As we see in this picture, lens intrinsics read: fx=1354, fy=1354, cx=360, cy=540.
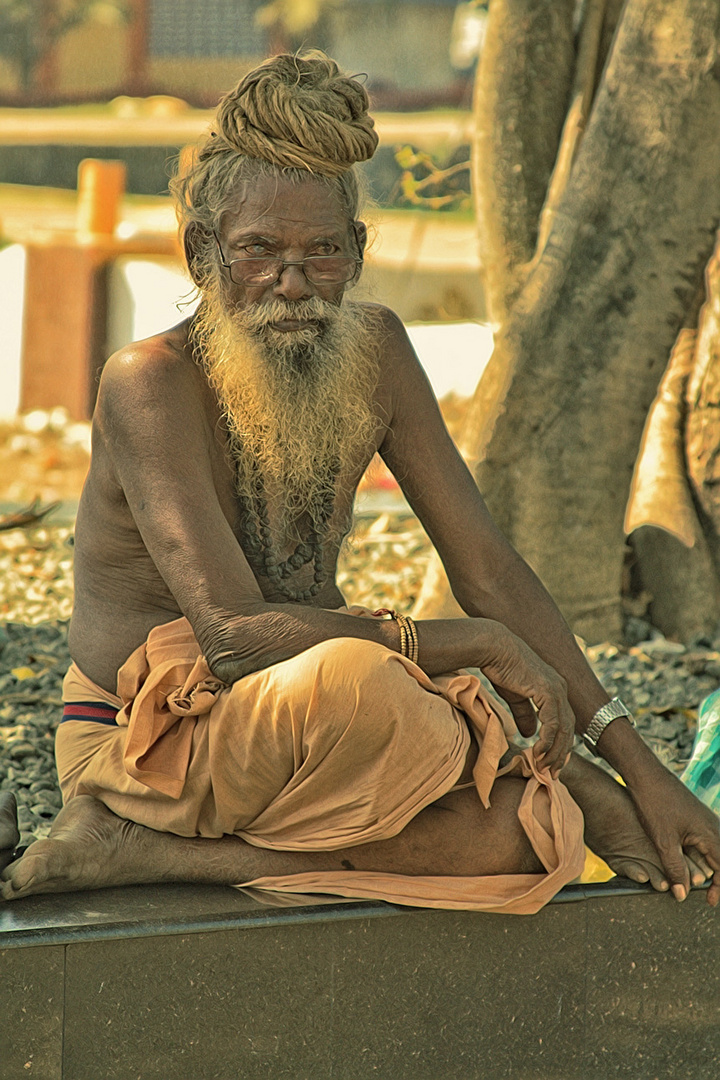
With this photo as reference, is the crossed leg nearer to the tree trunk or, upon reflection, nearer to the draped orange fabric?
the draped orange fabric

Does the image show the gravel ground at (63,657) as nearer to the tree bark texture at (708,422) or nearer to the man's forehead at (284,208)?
the tree bark texture at (708,422)

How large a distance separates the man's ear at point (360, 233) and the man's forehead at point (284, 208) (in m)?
0.11

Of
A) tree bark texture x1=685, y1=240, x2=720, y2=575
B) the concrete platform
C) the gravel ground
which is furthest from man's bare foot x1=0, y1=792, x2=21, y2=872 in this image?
tree bark texture x1=685, y1=240, x2=720, y2=575

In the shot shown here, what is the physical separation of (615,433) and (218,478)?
2411 mm

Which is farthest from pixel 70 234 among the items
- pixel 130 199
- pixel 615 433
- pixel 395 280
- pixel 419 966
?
pixel 419 966

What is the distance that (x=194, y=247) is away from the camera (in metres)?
3.05

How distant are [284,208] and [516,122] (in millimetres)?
3451

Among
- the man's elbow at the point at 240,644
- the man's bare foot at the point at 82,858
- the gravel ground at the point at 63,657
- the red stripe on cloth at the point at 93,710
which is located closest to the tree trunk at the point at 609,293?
the gravel ground at the point at 63,657

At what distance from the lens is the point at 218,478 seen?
3035 mm

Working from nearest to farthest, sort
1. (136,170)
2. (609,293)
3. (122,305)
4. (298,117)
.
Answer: (298,117) → (609,293) → (122,305) → (136,170)

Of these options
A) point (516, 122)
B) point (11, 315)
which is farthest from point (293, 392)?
point (11, 315)

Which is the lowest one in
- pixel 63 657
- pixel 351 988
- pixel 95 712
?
pixel 63 657

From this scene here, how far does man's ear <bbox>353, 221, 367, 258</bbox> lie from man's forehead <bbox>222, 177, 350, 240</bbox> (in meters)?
0.11

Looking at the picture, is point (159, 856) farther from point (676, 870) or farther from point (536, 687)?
point (676, 870)
